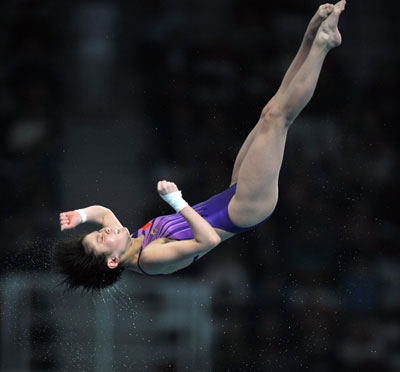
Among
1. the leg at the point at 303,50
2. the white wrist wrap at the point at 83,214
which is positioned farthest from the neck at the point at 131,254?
the leg at the point at 303,50

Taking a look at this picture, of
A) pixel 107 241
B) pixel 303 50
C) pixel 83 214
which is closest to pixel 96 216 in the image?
pixel 83 214

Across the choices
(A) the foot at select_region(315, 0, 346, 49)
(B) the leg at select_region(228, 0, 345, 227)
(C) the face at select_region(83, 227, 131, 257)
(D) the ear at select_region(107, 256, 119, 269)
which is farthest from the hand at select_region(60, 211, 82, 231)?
(A) the foot at select_region(315, 0, 346, 49)

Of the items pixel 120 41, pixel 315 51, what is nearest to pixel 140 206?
pixel 120 41

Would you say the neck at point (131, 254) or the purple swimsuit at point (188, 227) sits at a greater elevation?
the purple swimsuit at point (188, 227)

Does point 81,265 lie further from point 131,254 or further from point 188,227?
point 188,227

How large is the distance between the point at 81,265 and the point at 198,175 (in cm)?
283

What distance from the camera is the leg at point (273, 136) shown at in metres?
3.79

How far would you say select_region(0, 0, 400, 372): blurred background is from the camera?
5.91m

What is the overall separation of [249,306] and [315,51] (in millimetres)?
3120

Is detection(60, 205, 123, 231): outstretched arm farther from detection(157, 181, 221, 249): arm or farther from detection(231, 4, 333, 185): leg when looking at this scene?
detection(231, 4, 333, 185): leg

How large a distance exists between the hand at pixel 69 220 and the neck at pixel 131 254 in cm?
29

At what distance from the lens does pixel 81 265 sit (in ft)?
13.0

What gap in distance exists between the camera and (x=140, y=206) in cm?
643

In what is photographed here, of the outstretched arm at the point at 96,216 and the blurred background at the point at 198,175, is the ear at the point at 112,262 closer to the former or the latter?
the outstretched arm at the point at 96,216
